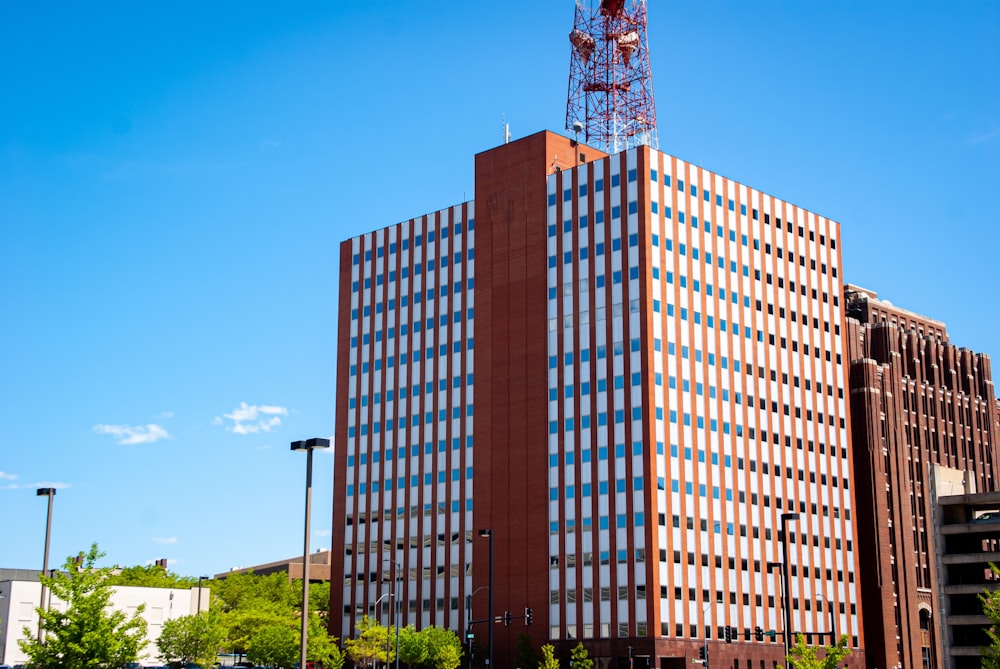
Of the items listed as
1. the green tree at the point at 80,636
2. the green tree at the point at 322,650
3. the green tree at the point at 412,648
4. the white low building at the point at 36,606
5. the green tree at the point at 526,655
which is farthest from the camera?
the white low building at the point at 36,606

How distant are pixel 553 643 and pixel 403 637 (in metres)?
14.0

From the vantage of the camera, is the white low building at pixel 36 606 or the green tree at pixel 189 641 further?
the white low building at pixel 36 606

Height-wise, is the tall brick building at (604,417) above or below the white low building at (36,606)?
above

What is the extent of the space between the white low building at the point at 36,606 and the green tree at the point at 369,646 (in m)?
17.5

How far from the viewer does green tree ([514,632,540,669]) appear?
11975 centimetres

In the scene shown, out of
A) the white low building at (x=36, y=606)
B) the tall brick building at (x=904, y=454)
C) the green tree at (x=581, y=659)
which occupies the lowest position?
the green tree at (x=581, y=659)

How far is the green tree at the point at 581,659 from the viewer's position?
11481 cm

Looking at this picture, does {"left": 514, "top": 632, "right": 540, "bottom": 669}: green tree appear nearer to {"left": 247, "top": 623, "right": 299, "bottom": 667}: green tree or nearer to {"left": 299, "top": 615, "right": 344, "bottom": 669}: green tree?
{"left": 299, "top": 615, "right": 344, "bottom": 669}: green tree

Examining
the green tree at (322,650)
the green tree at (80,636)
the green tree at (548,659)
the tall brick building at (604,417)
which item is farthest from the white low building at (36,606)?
the green tree at (80,636)

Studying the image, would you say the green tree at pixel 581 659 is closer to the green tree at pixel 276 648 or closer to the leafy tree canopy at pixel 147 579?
the green tree at pixel 276 648

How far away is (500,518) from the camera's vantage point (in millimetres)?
129750

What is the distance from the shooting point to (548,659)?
368 ft

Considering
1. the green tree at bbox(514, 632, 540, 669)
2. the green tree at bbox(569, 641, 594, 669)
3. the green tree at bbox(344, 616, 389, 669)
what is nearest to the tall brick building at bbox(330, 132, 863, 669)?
the green tree at bbox(514, 632, 540, 669)

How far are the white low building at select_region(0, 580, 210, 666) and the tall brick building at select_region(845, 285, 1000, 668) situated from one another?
72975 millimetres
